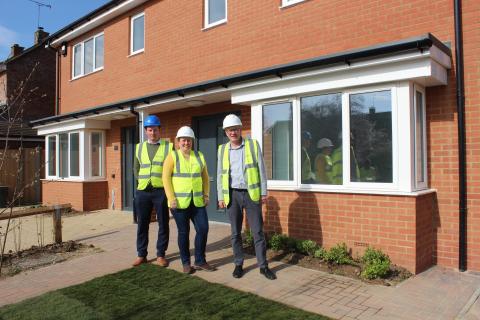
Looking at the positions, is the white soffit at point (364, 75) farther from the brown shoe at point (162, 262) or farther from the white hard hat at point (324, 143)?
the brown shoe at point (162, 262)

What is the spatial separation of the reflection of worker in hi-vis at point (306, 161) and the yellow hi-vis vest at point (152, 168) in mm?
2034

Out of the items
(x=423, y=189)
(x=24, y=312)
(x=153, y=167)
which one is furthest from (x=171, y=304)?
(x=423, y=189)

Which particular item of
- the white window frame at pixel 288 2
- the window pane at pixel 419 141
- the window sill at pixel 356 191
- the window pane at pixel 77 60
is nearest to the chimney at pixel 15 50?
the window pane at pixel 77 60

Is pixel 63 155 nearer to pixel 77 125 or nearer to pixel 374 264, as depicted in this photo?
pixel 77 125

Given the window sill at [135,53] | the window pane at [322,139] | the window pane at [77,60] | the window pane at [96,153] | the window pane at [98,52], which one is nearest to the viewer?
the window pane at [322,139]

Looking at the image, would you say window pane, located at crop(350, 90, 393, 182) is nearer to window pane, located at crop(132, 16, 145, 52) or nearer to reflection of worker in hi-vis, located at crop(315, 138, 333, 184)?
reflection of worker in hi-vis, located at crop(315, 138, 333, 184)

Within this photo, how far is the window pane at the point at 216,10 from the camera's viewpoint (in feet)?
30.1

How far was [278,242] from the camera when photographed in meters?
6.09

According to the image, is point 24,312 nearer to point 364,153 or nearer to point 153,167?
point 153,167

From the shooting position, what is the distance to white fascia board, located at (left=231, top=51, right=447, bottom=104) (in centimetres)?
495

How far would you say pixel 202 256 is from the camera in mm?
5352

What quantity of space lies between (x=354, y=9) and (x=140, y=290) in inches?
208

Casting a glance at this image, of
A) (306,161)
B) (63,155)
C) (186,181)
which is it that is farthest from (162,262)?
(63,155)

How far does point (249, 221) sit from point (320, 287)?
1133 millimetres
